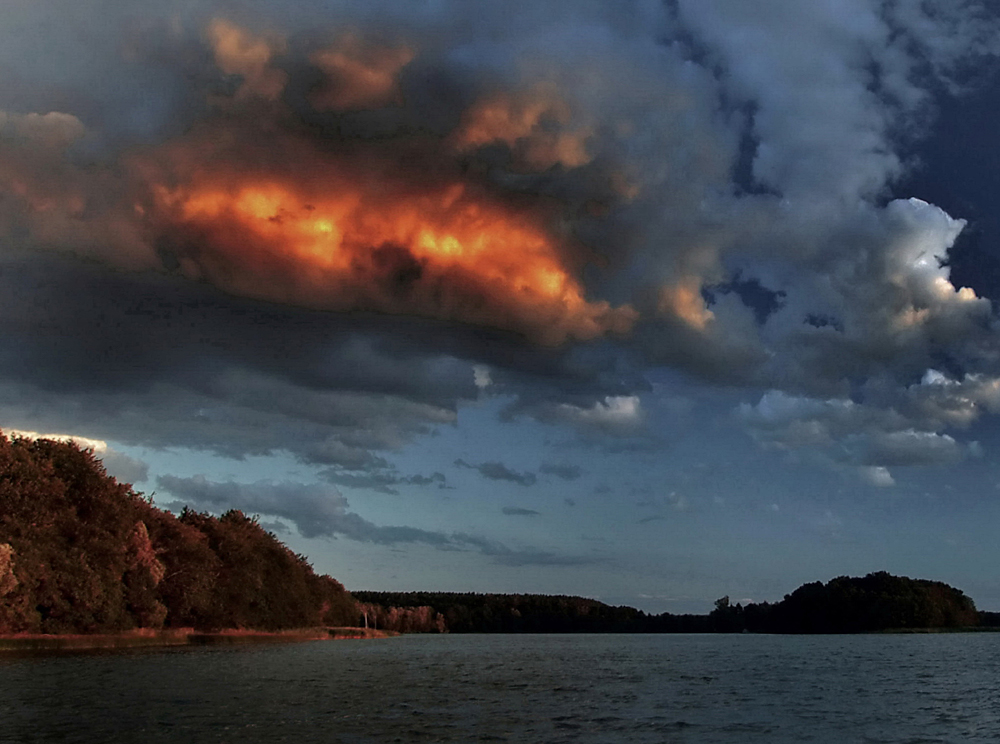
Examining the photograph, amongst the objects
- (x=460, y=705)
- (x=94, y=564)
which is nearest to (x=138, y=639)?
(x=94, y=564)

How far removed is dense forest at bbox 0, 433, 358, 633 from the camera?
294 feet

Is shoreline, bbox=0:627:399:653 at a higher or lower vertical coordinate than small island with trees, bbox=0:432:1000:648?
lower

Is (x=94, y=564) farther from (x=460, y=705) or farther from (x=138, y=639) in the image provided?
(x=460, y=705)

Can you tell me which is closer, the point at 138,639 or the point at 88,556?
the point at 88,556

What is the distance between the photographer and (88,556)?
100m

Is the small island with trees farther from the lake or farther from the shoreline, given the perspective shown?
the lake

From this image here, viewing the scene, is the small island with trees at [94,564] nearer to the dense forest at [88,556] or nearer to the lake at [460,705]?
the dense forest at [88,556]

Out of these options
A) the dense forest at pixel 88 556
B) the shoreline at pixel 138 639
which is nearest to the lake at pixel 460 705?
the shoreline at pixel 138 639

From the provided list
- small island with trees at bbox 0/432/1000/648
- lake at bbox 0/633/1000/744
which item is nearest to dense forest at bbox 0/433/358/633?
small island with trees at bbox 0/432/1000/648

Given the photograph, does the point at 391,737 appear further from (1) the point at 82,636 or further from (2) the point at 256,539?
(2) the point at 256,539

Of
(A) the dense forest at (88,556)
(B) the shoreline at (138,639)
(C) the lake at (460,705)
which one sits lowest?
(B) the shoreline at (138,639)

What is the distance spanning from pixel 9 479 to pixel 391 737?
3071 inches

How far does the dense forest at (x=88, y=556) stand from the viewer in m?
89.5

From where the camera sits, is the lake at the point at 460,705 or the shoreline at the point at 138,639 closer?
the lake at the point at 460,705
